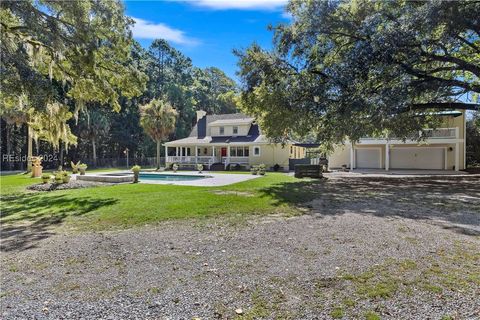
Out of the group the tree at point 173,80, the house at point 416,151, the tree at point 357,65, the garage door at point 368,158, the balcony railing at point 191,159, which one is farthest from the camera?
the tree at point 173,80

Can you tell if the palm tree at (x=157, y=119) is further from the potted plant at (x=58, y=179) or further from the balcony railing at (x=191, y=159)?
the potted plant at (x=58, y=179)

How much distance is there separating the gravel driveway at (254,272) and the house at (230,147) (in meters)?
22.9

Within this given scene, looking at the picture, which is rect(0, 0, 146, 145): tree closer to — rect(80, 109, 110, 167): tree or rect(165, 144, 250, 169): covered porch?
rect(165, 144, 250, 169): covered porch

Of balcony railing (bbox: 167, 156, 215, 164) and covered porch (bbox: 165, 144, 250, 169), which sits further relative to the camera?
balcony railing (bbox: 167, 156, 215, 164)

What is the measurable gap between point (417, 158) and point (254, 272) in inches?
1123

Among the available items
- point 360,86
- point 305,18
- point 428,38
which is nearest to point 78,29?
point 305,18

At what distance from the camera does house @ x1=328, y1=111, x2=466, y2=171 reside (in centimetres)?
2483

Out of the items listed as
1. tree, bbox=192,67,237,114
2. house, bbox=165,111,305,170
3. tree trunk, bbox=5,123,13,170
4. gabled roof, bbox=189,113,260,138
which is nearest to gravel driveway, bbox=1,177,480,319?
house, bbox=165,111,305,170

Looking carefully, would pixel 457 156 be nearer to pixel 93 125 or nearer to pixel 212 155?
pixel 212 155

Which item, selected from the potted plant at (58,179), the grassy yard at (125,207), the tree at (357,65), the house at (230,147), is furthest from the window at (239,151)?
the grassy yard at (125,207)

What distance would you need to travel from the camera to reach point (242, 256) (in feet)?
16.0

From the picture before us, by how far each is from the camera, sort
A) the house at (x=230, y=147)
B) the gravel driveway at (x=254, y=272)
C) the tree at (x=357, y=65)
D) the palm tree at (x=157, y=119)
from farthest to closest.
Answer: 1. the palm tree at (x=157, y=119)
2. the house at (x=230, y=147)
3. the tree at (x=357, y=65)
4. the gravel driveway at (x=254, y=272)

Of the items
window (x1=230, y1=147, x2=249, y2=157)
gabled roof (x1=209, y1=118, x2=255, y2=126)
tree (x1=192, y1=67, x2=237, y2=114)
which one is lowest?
window (x1=230, y1=147, x2=249, y2=157)

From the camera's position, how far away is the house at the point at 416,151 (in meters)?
24.8
